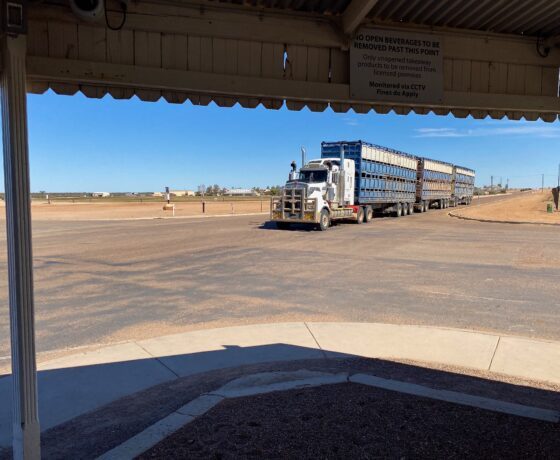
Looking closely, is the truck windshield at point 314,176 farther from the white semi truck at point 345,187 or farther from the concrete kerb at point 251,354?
the concrete kerb at point 251,354

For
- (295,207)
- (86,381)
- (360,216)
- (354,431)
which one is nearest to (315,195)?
(295,207)

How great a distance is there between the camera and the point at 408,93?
4312mm

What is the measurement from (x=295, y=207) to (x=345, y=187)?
12.8 ft

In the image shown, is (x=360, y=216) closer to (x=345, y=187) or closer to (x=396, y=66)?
(x=345, y=187)

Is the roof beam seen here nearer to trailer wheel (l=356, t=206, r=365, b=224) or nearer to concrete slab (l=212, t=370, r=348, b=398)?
concrete slab (l=212, t=370, r=348, b=398)

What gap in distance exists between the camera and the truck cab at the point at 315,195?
22344 millimetres

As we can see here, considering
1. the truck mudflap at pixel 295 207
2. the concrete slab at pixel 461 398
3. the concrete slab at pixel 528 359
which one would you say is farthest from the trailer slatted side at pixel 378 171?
the concrete slab at pixel 461 398

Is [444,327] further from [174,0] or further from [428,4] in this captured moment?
[174,0]

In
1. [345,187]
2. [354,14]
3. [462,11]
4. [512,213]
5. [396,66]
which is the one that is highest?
[462,11]

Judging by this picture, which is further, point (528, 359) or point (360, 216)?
point (360, 216)

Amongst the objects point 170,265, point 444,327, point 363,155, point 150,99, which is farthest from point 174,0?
point 363,155

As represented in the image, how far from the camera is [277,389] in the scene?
464 cm

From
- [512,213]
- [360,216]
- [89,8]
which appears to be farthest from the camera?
[512,213]

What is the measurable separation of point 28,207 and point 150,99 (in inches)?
68.5
